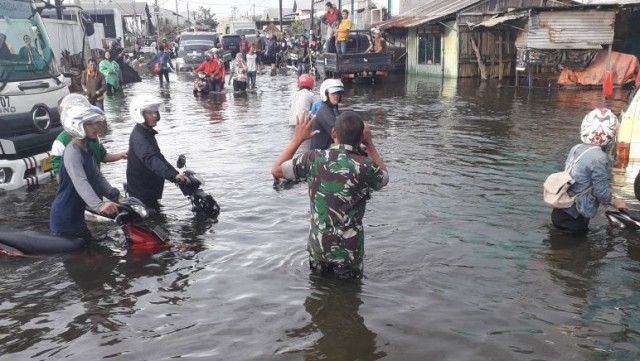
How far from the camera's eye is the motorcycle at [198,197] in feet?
22.5

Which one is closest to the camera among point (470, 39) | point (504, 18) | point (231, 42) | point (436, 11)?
point (504, 18)

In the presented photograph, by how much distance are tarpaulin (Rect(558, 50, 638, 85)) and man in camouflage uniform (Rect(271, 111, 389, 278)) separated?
17.7m

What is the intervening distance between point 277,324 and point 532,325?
189 centimetres

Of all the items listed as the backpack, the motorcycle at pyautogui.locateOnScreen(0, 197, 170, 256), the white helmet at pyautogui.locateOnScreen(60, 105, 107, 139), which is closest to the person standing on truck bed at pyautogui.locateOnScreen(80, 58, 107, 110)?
the motorcycle at pyautogui.locateOnScreen(0, 197, 170, 256)

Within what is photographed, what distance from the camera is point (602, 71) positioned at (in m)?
19.5

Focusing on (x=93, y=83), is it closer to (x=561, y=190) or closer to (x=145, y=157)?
(x=145, y=157)

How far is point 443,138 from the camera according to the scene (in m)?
11.9

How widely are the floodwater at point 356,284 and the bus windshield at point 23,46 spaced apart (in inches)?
68.4

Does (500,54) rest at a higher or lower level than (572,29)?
lower

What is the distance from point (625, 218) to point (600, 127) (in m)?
1.28

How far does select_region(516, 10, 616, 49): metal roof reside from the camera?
1877 cm

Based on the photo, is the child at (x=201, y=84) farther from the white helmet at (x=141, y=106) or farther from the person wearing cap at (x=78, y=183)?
the person wearing cap at (x=78, y=183)

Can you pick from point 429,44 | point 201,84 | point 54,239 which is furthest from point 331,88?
point 429,44

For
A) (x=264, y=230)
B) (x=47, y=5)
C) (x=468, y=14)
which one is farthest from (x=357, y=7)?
(x=264, y=230)
